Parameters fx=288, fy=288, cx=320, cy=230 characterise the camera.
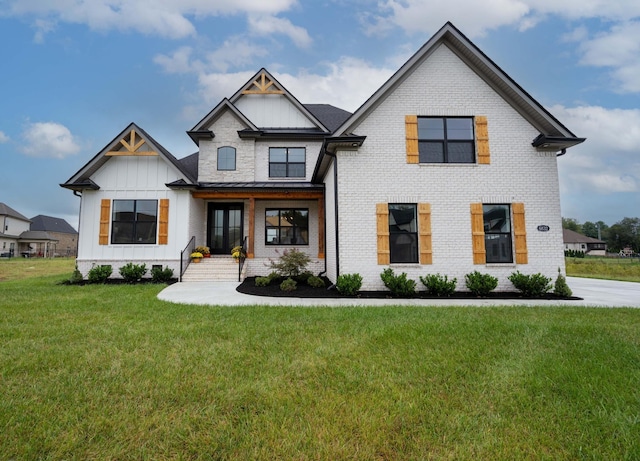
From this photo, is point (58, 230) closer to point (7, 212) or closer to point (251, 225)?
point (7, 212)

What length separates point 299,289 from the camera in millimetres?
9062

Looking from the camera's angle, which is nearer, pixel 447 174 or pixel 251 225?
pixel 447 174

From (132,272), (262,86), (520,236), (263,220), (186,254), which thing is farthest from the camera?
(262,86)

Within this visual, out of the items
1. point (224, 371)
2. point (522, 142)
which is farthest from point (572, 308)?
point (224, 371)

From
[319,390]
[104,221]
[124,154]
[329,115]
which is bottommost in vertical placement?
[319,390]

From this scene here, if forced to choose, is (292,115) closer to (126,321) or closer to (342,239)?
(342,239)

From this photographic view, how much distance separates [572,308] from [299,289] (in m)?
6.82

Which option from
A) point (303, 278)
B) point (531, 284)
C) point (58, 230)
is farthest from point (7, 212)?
point (531, 284)

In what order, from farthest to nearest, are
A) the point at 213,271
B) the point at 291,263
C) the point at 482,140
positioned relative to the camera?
the point at 213,271
the point at 291,263
the point at 482,140

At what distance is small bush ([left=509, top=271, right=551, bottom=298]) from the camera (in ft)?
27.0

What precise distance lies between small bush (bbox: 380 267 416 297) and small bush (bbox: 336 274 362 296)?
0.76 m

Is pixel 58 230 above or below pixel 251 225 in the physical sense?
above

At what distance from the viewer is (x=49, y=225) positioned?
53688mm

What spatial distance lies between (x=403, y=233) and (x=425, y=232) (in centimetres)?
63
